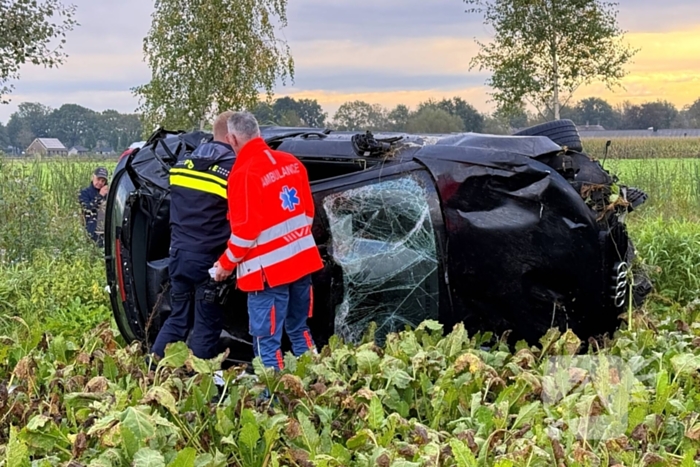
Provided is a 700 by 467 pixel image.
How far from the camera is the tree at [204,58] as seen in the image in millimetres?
16250

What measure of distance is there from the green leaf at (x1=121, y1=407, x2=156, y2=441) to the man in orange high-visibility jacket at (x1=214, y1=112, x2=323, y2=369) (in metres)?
1.76

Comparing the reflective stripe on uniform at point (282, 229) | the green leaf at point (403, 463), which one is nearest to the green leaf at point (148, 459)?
the green leaf at point (403, 463)

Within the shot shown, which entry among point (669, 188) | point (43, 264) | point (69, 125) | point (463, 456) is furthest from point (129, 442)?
point (69, 125)

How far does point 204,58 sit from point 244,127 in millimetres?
12537

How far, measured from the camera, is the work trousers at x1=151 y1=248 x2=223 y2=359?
15.1 feet

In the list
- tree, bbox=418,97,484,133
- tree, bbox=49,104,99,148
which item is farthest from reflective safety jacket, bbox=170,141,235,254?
tree, bbox=49,104,99,148

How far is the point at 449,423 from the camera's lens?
2943 mm

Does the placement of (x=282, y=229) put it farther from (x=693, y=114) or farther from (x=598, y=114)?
(x=693, y=114)

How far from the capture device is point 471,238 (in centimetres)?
410

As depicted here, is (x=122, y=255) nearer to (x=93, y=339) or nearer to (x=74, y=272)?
(x=93, y=339)

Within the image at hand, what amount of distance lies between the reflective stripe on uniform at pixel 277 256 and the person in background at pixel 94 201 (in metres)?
4.80

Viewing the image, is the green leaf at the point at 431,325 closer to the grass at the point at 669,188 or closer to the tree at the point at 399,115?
the grass at the point at 669,188

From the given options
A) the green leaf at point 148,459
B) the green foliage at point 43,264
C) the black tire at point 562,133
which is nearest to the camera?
the green leaf at point 148,459

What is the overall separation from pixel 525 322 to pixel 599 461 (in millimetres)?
1747
